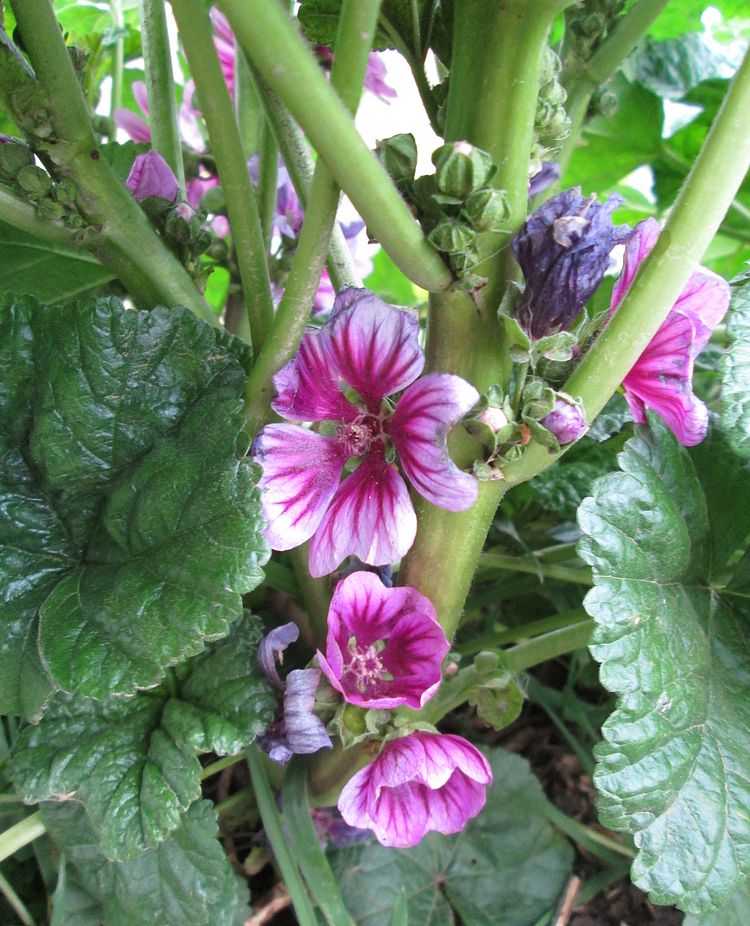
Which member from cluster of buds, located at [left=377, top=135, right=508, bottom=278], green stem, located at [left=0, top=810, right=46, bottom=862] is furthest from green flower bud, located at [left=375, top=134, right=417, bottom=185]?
green stem, located at [left=0, top=810, right=46, bottom=862]

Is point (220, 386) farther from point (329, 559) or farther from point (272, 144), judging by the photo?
point (272, 144)

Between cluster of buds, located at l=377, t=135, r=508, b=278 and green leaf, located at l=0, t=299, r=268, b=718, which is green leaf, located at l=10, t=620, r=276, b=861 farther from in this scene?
cluster of buds, located at l=377, t=135, r=508, b=278

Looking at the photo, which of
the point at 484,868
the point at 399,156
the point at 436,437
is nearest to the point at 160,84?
the point at 399,156

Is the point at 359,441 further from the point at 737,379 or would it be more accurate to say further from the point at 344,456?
the point at 737,379

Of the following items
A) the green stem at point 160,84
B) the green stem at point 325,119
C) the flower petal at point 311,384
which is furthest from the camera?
the green stem at point 160,84

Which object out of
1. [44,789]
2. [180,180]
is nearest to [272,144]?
[180,180]

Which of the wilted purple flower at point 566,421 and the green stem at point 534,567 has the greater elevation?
the wilted purple flower at point 566,421

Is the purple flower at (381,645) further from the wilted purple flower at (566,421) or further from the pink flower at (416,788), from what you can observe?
the wilted purple flower at (566,421)

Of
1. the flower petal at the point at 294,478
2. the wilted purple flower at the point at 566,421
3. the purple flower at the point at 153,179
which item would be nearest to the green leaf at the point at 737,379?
the wilted purple flower at the point at 566,421
